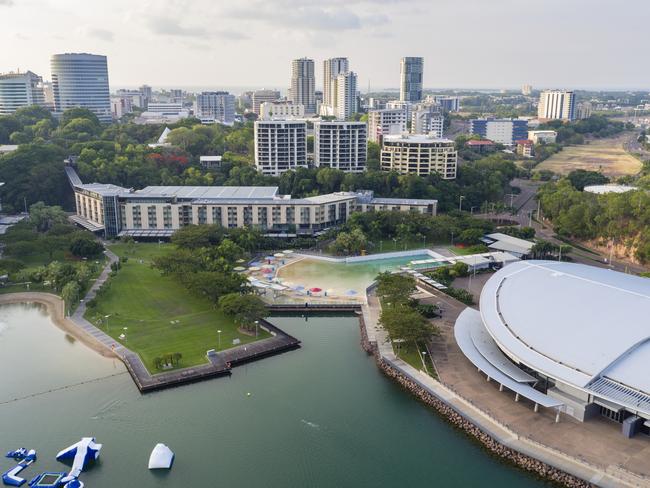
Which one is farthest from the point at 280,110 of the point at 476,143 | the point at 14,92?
the point at 14,92

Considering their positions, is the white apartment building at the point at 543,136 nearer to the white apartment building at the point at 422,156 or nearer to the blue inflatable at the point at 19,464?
the white apartment building at the point at 422,156

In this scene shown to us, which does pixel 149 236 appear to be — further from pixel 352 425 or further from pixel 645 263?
pixel 645 263

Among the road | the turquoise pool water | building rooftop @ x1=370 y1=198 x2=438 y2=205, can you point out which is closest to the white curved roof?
the turquoise pool water

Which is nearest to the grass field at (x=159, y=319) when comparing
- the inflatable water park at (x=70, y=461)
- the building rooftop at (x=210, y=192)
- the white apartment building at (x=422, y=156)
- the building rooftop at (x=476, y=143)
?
the inflatable water park at (x=70, y=461)

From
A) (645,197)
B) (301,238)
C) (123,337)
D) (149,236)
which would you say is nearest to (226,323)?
(123,337)

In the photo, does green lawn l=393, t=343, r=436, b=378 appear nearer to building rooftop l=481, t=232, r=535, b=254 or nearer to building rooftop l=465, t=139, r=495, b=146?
building rooftop l=481, t=232, r=535, b=254

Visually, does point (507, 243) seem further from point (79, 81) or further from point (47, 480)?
point (79, 81)
